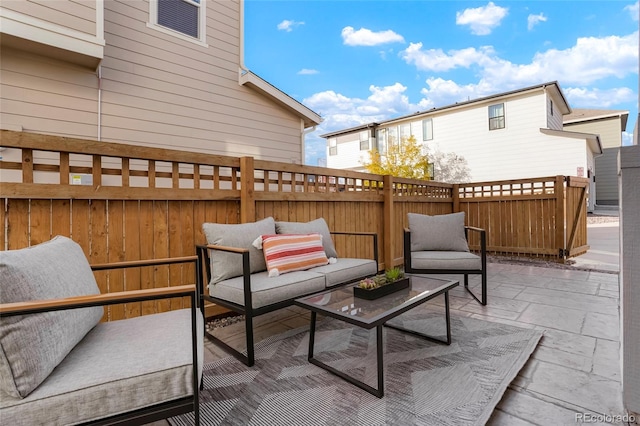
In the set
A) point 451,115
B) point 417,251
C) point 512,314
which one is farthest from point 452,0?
point 512,314

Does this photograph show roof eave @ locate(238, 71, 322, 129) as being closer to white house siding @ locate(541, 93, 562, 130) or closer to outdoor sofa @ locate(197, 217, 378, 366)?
outdoor sofa @ locate(197, 217, 378, 366)

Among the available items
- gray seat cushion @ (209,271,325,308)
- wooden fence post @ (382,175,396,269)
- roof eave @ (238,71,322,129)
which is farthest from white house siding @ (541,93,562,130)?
gray seat cushion @ (209,271,325,308)

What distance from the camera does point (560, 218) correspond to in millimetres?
5160

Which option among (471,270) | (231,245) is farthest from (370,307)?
(471,270)

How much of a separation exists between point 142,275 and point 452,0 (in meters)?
11.0

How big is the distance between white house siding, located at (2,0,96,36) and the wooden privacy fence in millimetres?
1452

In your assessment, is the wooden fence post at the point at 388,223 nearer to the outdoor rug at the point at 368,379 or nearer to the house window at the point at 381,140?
the outdoor rug at the point at 368,379

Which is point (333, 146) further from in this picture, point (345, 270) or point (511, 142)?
point (345, 270)

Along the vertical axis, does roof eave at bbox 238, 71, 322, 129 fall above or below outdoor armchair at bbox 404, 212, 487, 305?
above

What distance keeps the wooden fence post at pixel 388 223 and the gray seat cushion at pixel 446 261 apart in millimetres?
1220

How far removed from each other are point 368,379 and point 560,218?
5127 mm

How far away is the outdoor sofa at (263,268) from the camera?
210 centimetres

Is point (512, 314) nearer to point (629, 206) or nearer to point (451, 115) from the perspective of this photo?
point (629, 206)

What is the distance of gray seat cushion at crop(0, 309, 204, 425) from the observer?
96cm
